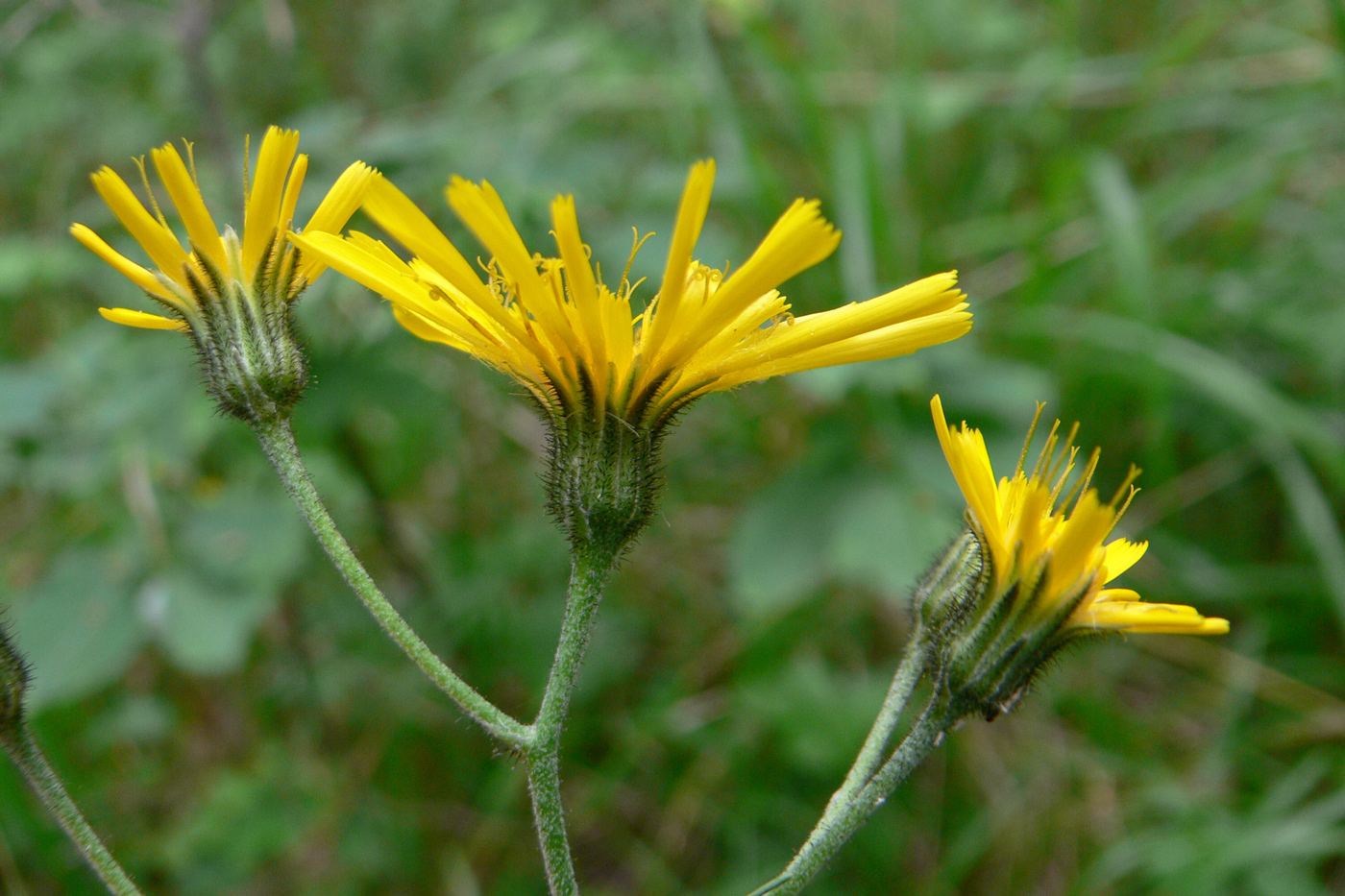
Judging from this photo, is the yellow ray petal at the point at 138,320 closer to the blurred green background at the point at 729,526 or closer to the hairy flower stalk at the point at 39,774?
the hairy flower stalk at the point at 39,774

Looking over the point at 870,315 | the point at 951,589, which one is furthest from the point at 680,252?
the point at 951,589

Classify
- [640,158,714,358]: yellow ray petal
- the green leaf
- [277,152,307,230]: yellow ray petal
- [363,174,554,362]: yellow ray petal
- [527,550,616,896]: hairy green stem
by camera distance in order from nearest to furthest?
[640,158,714,358]: yellow ray petal → [363,174,554,362]: yellow ray petal → [527,550,616,896]: hairy green stem → [277,152,307,230]: yellow ray petal → the green leaf

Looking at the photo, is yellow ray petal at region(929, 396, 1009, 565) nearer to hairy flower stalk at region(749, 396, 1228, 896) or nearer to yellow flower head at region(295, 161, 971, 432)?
hairy flower stalk at region(749, 396, 1228, 896)

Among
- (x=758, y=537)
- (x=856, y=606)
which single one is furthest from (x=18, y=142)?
(x=856, y=606)

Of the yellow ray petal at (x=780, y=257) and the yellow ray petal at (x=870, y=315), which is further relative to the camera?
the yellow ray petal at (x=870, y=315)

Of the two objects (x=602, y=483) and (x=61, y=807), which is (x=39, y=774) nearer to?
(x=61, y=807)

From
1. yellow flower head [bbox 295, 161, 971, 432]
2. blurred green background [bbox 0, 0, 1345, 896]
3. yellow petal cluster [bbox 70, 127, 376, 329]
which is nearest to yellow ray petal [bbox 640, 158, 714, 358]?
yellow flower head [bbox 295, 161, 971, 432]

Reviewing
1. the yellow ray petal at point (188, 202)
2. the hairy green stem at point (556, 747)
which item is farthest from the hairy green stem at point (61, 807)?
the yellow ray petal at point (188, 202)

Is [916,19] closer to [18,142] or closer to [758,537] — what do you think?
[758,537]

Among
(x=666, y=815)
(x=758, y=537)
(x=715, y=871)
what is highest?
(x=758, y=537)
